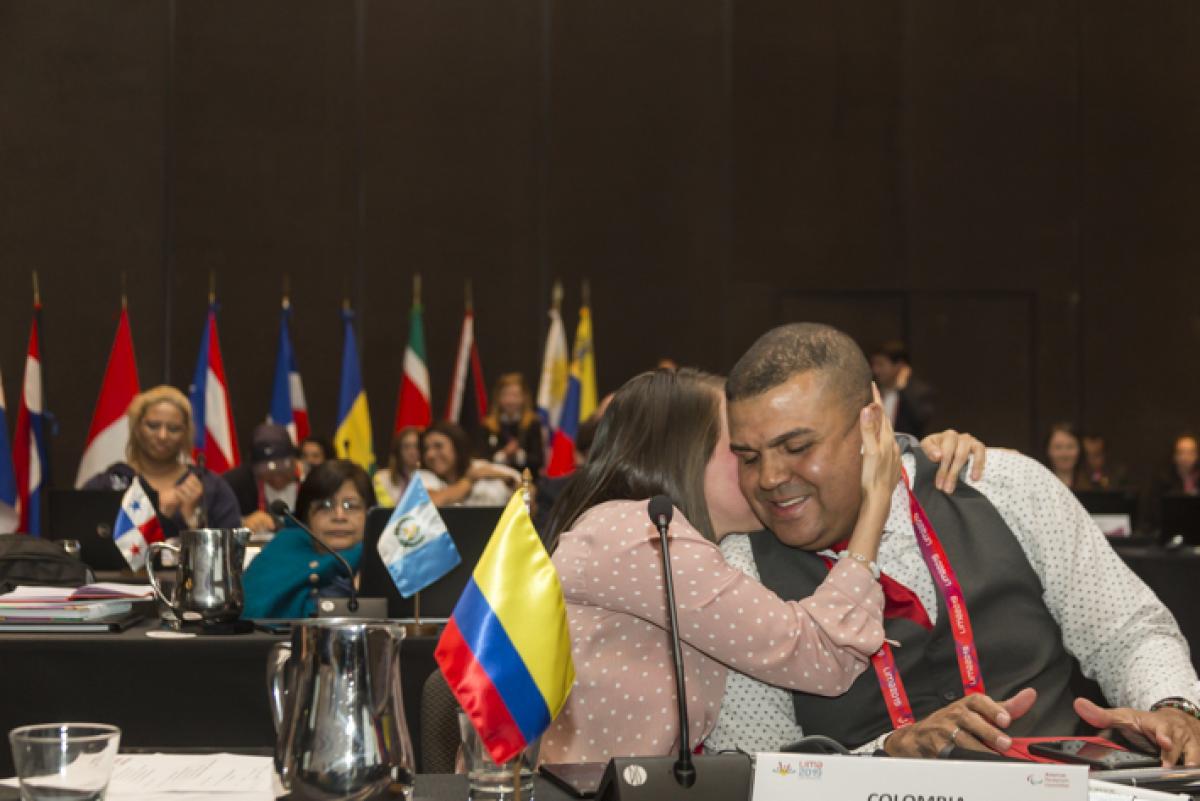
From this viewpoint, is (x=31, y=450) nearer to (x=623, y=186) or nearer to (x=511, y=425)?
(x=511, y=425)

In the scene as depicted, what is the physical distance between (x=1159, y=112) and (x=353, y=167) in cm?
654

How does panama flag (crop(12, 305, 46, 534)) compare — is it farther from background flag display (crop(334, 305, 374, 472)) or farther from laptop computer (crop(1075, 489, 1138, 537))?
laptop computer (crop(1075, 489, 1138, 537))

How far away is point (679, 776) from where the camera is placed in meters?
1.42

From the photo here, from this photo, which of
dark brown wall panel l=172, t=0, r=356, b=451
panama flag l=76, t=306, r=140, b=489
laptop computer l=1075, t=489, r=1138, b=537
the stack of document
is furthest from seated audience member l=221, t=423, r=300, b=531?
laptop computer l=1075, t=489, r=1138, b=537

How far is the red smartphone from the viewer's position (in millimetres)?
1623

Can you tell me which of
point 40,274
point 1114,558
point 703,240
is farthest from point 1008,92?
point 1114,558

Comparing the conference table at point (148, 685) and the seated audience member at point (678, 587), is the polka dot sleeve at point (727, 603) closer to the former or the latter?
the seated audience member at point (678, 587)

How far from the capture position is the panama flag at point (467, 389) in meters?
9.79

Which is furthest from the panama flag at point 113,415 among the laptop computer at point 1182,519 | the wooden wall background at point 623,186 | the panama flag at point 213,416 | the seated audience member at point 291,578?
the laptop computer at point 1182,519

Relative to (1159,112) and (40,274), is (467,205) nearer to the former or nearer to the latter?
(40,274)

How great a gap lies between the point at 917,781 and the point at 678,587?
30.0 inches

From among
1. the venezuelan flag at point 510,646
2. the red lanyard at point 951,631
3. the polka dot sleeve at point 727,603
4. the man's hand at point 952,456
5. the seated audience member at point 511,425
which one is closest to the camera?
the venezuelan flag at point 510,646

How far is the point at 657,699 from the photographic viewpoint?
85.8 inches

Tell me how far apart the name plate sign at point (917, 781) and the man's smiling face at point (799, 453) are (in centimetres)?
103
